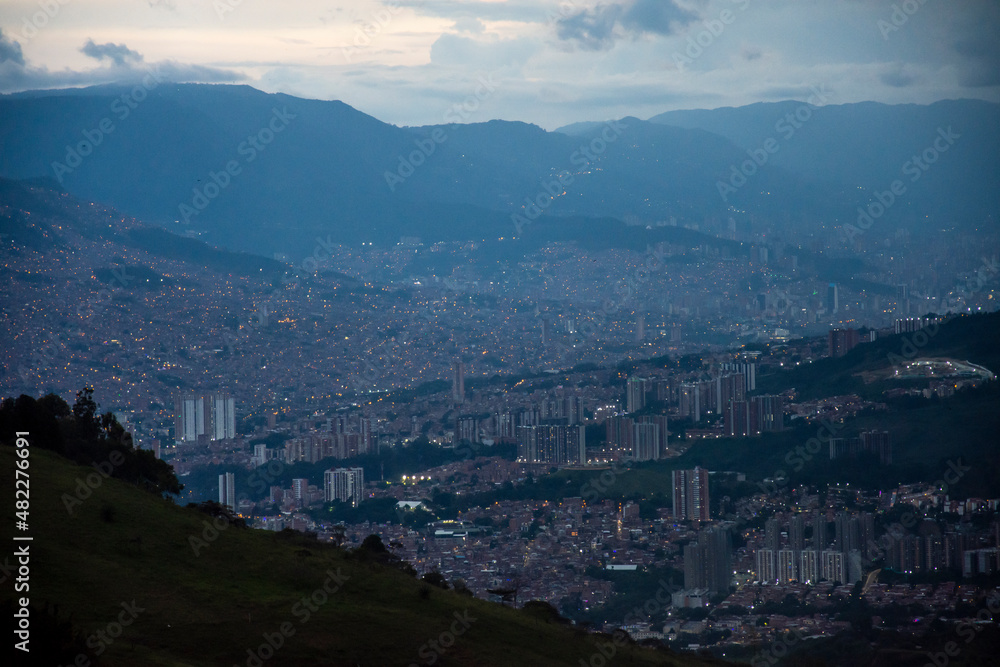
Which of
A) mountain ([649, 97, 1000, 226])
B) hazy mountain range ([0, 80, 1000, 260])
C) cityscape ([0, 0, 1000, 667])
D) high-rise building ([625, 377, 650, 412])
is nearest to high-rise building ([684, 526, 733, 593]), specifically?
cityscape ([0, 0, 1000, 667])

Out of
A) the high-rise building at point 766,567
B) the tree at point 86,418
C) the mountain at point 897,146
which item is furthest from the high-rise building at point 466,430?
the mountain at point 897,146

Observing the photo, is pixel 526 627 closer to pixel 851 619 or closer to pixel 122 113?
pixel 851 619

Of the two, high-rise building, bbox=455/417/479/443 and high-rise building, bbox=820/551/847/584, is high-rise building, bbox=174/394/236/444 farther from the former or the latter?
high-rise building, bbox=820/551/847/584

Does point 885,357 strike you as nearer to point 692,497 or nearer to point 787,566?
point 692,497

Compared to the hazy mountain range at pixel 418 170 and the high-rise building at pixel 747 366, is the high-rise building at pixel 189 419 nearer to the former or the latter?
the high-rise building at pixel 747 366

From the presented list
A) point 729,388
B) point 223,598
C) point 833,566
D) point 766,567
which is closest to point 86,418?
point 223,598

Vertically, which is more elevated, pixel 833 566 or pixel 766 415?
pixel 766 415

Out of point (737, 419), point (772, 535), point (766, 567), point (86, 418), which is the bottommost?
point (766, 567)
